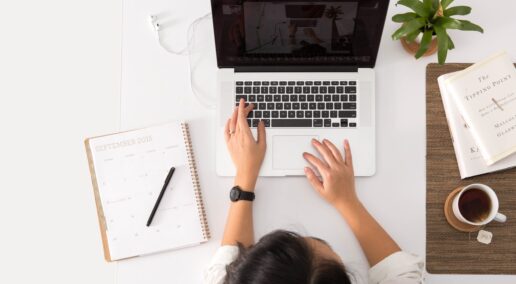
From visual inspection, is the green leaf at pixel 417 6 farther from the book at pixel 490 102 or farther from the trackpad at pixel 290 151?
the trackpad at pixel 290 151

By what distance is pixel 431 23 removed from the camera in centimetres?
86

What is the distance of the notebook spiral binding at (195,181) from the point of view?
35.8 inches

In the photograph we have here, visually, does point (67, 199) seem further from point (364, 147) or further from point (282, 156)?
point (364, 147)

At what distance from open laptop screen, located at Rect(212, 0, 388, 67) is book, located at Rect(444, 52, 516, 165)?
0.62 feet

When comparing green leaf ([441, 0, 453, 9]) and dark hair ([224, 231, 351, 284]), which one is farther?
green leaf ([441, 0, 453, 9])

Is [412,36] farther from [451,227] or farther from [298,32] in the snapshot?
[451,227]

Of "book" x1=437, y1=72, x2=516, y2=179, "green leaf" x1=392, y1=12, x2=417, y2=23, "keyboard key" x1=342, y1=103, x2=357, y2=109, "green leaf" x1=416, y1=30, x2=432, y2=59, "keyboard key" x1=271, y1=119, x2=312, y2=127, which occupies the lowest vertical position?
"book" x1=437, y1=72, x2=516, y2=179

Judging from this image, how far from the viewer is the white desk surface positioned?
901 mm

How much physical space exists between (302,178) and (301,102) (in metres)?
0.15

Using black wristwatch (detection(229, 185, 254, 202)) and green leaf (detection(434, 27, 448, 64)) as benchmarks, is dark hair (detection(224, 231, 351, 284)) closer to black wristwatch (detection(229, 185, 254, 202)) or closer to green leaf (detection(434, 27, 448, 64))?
black wristwatch (detection(229, 185, 254, 202))

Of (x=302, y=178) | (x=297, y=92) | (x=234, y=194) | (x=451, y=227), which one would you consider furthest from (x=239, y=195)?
(x=451, y=227)

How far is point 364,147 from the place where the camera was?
0.91 m

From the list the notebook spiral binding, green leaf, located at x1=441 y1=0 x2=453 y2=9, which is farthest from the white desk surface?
green leaf, located at x1=441 y1=0 x2=453 y2=9

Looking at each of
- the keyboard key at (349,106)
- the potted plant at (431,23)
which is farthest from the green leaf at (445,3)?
the keyboard key at (349,106)
